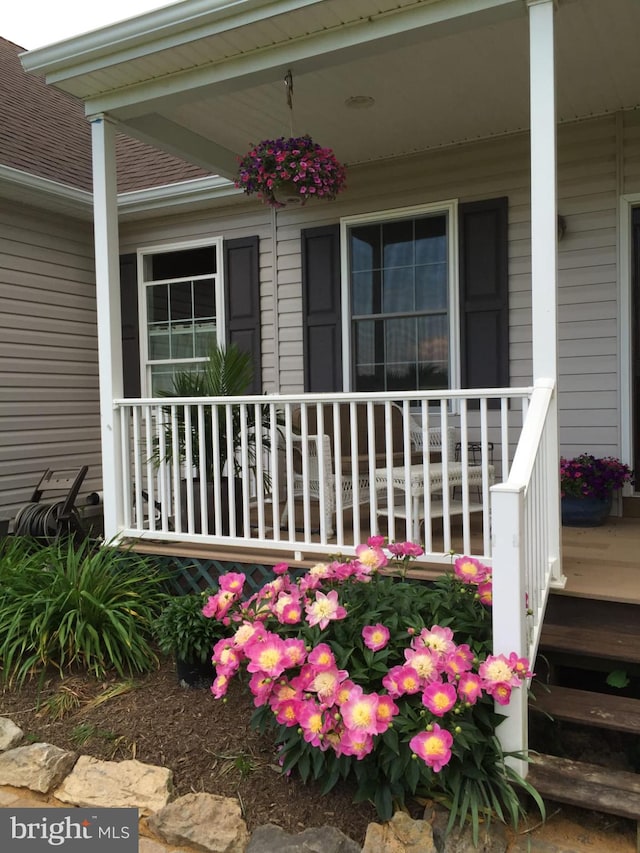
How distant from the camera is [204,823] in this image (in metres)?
2.25

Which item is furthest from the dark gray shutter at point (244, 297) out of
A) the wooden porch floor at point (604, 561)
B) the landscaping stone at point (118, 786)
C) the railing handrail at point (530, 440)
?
the landscaping stone at point (118, 786)

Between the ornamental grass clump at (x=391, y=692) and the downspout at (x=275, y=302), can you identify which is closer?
the ornamental grass clump at (x=391, y=692)

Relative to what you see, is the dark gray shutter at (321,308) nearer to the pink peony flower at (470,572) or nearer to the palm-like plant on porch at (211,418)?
the palm-like plant on porch at (211,418)

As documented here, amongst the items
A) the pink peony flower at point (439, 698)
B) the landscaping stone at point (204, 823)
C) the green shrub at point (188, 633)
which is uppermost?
the pink peony flower at point (439, 698)

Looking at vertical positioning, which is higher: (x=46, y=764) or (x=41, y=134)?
(x=41, y=134)

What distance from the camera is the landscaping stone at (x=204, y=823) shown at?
2.18 m

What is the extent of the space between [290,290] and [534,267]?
115 inches

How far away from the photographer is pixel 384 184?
5.34 m

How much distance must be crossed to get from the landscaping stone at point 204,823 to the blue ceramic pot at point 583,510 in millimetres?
2835

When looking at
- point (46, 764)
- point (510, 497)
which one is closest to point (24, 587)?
point (46, 764)

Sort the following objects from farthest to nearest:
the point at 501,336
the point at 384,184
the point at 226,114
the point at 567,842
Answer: the point at 384,184
the point at 501,336
the point at 226,114
the point at 567,842

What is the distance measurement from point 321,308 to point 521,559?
372 centimetres

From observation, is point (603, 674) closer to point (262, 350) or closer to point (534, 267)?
point (534, 267)

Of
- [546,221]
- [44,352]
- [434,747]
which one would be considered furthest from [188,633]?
[44,352]
